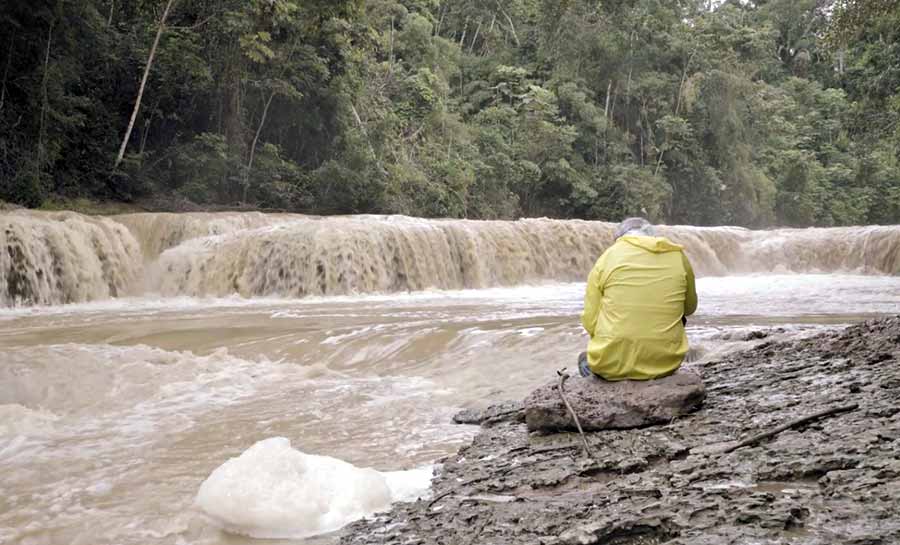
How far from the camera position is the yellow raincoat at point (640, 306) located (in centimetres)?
398

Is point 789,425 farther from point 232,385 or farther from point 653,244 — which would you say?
point 232,385

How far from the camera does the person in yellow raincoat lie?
398cm

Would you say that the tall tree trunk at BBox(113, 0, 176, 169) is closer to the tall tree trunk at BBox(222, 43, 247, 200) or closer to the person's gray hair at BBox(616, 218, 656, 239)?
the tall tree trunk at BBox(222, 43, 247, 200)

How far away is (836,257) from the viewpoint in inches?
721

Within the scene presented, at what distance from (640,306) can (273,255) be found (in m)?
10.7

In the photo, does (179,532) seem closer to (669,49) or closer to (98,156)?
(98,156)

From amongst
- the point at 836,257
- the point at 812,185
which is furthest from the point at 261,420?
the point at 812,185

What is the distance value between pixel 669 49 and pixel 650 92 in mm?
1733

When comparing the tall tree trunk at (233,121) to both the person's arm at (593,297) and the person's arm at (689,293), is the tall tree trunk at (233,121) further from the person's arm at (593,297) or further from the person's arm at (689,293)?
the person's arm at (689,293)

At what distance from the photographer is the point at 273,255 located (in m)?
13.9

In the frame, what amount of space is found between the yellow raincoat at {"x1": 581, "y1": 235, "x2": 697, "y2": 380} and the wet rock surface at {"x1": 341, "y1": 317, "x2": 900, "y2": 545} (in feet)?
1.16

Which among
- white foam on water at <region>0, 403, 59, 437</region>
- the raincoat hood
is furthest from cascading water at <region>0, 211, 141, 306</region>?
the raincoat hood

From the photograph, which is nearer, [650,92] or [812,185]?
[650,92]

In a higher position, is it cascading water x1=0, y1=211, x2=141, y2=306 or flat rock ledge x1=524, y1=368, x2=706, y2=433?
cascading water x1=0, y1=211, x2=141, y2=306
